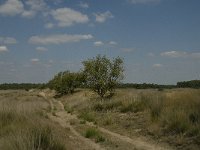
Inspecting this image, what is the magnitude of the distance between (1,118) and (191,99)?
32.2 feet

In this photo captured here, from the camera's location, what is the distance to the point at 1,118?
735 inches

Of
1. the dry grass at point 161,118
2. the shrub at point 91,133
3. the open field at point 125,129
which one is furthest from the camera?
the shrub at point 91,133

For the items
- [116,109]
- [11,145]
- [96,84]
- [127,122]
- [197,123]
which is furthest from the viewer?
[96,84]

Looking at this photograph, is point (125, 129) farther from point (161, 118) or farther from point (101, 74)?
point (101, 74)

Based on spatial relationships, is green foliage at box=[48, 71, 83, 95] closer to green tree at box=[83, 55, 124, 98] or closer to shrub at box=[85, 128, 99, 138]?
green tree at box=[83, 55, 124, 98]

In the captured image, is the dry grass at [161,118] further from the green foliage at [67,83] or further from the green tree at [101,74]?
the green foliage at [67,83]

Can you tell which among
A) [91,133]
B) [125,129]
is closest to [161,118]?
[125,129]

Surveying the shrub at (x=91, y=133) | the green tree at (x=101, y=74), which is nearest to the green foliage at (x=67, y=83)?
the green tree at (x=101, y=74)

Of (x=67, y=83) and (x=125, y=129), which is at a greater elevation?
(x=67, y=83)

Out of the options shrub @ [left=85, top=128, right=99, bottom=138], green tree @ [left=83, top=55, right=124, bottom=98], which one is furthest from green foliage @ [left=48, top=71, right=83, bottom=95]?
shrub @ [left=85, top=128, right=99, bottom=138]

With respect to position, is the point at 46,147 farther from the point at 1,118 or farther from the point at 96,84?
the point at 96,84

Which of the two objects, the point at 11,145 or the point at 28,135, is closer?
the point at 11,145

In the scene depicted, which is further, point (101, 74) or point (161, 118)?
point (101, 74)

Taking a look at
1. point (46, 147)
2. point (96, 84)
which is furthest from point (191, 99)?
point (96, 84)
